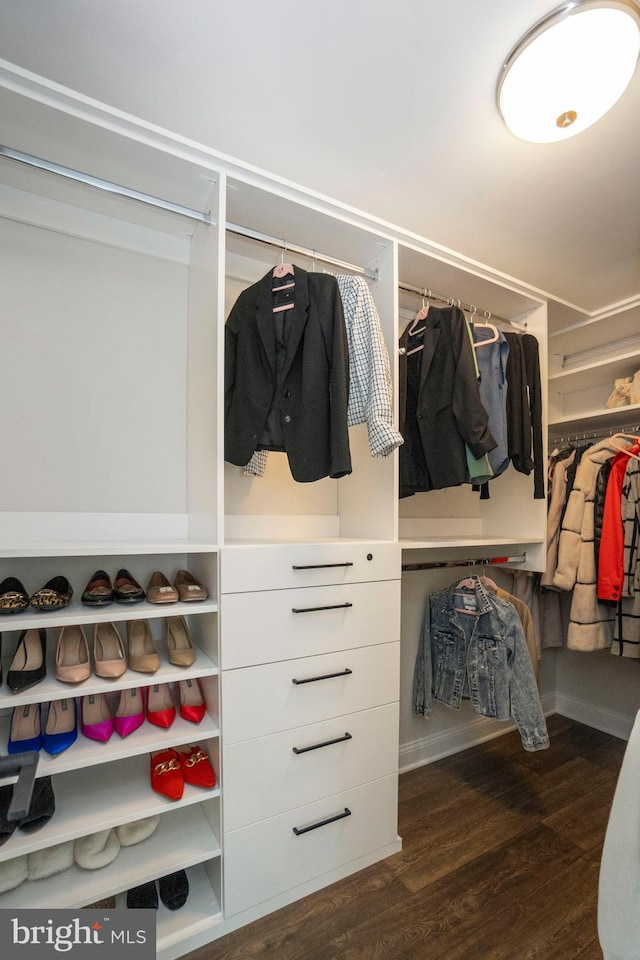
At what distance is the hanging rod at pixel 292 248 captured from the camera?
4.73ft

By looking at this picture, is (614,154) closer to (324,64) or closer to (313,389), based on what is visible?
(324,64)

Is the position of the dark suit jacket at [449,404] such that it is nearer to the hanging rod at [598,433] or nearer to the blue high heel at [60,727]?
the hanging rod at [598,433]

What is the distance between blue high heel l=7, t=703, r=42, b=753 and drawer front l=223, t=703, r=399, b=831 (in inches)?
19.4

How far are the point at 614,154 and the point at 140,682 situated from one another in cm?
211

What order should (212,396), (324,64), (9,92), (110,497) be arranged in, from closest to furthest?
(9,92)
(324,64)
(212,396)
(110,497)

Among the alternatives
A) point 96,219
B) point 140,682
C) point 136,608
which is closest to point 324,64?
point 96,219

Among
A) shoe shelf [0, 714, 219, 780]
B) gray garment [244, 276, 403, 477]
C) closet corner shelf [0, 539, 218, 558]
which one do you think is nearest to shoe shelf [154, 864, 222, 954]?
shoe shelf [0, 714, 219, 780]

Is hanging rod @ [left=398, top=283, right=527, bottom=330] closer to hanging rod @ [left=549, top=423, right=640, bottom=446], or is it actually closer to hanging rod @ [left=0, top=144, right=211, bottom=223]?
hanging rod @ [left=549, top=423, right=640, bottom=446]

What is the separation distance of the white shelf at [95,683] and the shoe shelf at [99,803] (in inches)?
7.4

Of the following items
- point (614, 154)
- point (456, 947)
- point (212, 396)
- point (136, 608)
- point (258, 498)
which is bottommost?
point (456, 947)

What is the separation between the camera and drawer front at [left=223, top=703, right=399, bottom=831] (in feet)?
4.05

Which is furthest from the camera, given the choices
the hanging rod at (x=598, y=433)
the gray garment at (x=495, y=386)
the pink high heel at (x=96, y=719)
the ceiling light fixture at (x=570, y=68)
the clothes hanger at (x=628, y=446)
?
the hanging rod at (x=598, y=433)

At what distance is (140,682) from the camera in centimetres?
114

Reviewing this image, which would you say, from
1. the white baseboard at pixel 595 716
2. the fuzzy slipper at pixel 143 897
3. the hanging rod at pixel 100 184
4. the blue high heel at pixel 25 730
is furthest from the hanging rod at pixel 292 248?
the white baseboard at pixel 595 716
